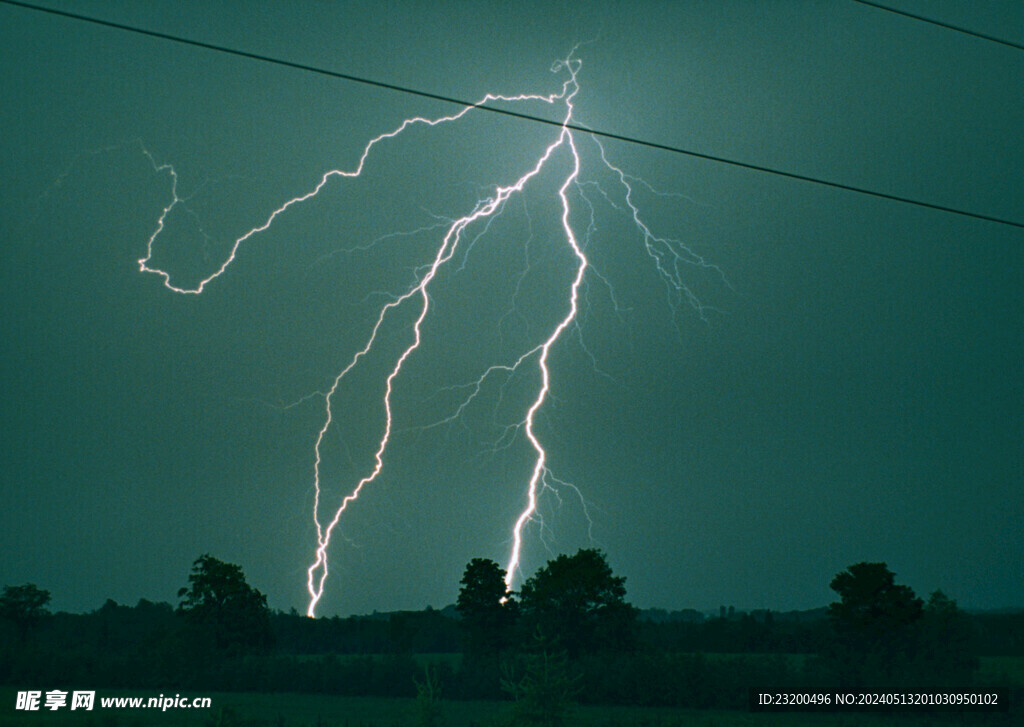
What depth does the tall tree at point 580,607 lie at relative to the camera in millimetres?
18969

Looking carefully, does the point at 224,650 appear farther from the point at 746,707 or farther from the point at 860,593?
the point at 860,593

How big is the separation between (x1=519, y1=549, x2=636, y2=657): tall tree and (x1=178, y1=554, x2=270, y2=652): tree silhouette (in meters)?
6.57

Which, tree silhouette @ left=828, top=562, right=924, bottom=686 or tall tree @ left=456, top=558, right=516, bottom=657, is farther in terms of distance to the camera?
tall tree @ left=456, top=558, right=516, bottom=657

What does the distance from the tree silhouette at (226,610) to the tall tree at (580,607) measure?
657 cm

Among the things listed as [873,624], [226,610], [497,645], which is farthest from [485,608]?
[873,624]

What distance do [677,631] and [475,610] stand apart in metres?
7.81

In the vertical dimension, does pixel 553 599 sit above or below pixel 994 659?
above

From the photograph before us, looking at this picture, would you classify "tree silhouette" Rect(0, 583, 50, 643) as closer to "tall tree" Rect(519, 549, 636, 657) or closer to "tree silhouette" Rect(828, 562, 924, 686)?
"tall tree" Rect(519, 549, 636, 657)

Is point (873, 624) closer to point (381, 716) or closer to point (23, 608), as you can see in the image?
point (381, 716)

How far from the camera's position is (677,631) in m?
24.0

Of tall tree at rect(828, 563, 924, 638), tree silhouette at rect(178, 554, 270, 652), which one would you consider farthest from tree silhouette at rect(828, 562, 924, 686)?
tree silhouette at rect(178, 554, 270, 652)

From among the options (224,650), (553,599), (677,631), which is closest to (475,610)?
(553,599)

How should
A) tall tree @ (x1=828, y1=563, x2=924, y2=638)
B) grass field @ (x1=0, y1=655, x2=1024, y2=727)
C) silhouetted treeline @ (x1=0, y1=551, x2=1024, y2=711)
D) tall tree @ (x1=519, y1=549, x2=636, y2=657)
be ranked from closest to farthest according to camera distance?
1. grass field @ (x1=0, y1=655, x2=1024, y2=727)
2. silhouetted treeline @ (x1=0, y1=551, x2=1024, y2=711)
3. tall tree @ (x1=828, y1=563, x2=924, y2=638)
4. tall tree @ (x1=519, y1=549, x2=636, y2=657)

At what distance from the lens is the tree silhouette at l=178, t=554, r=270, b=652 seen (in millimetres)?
16281
